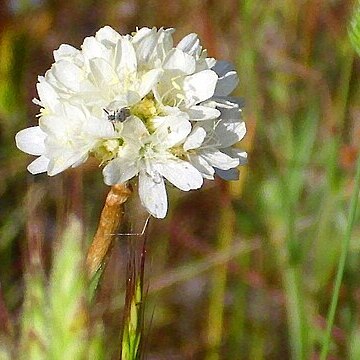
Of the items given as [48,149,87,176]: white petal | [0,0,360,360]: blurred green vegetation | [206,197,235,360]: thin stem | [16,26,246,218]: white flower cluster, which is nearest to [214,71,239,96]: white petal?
[16,26,246,218]: white flower cluster

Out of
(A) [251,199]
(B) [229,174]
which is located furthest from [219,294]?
(B) [229,174]

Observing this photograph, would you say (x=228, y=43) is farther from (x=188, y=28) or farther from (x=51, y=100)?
(x=51, y=100)

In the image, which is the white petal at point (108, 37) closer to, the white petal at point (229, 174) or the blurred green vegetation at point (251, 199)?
the white petal at point (229, 174)

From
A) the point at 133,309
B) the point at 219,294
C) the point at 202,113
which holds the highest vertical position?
the point at 202,113

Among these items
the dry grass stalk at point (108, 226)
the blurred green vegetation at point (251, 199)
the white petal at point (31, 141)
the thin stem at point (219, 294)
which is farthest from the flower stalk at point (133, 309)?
the thin stem at point (219, 294)

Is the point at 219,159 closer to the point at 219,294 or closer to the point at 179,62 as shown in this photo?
the point at 179,62

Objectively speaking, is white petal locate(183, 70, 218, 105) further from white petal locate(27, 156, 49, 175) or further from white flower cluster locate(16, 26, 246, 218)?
white petal locate(27, 156, 49, 175)

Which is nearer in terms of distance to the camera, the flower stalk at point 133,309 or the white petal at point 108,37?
the flower stalk at point 133,309
